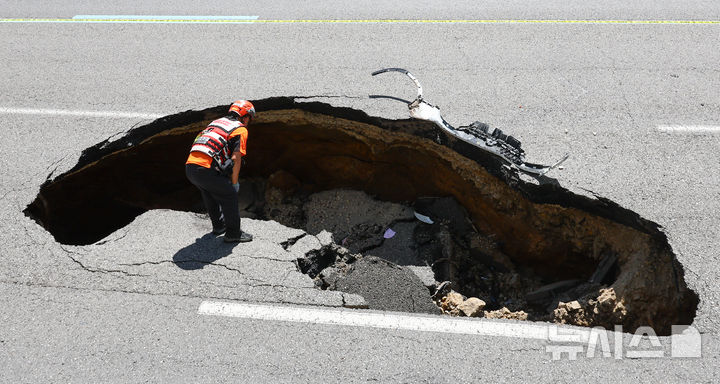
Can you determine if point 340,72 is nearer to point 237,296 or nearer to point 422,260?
point 422,260

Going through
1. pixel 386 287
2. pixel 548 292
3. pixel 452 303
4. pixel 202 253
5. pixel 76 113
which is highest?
pixel 76 113

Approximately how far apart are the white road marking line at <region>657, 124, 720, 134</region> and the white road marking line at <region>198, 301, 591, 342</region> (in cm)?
349

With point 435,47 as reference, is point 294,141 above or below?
below

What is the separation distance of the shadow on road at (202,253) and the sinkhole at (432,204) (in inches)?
66.1

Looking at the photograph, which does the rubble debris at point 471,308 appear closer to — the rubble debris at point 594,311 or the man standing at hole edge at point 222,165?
the rubble debris at point 594,311

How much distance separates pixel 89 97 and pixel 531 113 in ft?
19.6

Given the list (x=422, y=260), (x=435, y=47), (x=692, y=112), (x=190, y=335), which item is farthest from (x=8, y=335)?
(x=692, y=112)

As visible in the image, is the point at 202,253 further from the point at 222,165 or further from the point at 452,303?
the point at 452,303

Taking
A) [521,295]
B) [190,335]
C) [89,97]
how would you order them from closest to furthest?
[190,335]
[521,295]
[89,97]

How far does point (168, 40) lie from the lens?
31.8 feet

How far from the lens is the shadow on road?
5.44 m

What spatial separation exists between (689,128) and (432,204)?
10.6 ft

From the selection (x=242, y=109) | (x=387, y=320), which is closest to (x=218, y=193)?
(x=242, y=109)

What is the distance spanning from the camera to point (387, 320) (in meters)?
Answer: 4.88
